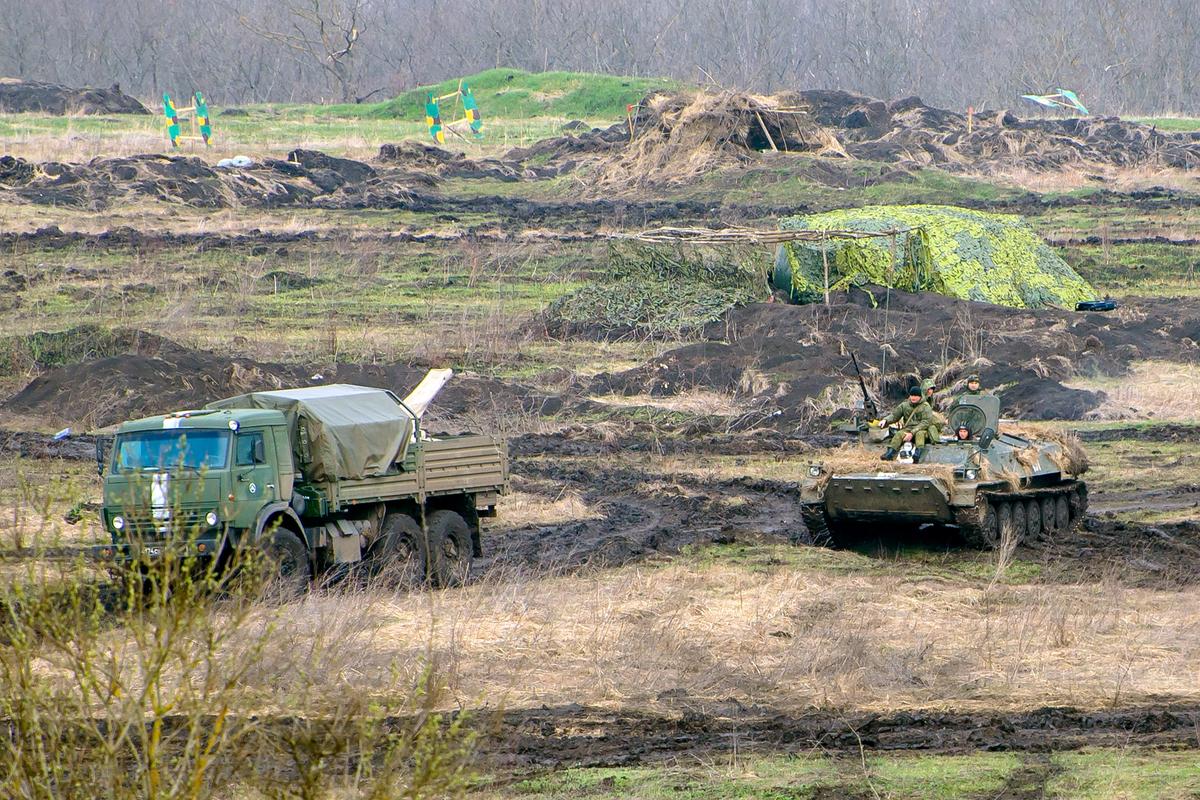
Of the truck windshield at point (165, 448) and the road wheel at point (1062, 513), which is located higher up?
the truck windshield at point (165, 448)

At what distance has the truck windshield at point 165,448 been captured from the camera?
13.6 m

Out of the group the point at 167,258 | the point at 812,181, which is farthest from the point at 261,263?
the point at 812,181

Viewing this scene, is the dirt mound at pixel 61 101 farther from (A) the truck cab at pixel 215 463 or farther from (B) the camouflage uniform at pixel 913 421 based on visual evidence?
(A) the truck cab at pixel 215 463

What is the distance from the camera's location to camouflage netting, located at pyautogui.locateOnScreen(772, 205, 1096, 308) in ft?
105

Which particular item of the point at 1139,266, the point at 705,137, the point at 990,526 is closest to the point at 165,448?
the point at 990,526

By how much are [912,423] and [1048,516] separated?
79.2 inches

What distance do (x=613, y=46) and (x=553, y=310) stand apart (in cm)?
7591

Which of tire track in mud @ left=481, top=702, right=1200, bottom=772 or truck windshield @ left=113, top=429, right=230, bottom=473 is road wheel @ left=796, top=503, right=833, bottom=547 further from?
tire track in mud @ left=481, top=702, right=1200, bottom=772

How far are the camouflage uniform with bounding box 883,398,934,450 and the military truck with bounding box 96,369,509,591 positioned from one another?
450 cm

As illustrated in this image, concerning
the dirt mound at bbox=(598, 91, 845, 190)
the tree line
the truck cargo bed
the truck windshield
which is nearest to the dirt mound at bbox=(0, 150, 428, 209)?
the dirt mound at bbox=(598, 91, 845, 190)

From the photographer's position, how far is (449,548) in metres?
15.8

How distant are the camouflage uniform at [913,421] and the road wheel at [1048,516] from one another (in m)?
1.69

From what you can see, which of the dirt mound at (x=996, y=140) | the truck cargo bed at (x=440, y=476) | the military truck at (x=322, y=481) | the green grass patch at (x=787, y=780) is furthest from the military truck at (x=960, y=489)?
the dirt mound at (x=996, y=140)

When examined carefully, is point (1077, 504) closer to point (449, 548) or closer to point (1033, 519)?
point (1033, 519)
